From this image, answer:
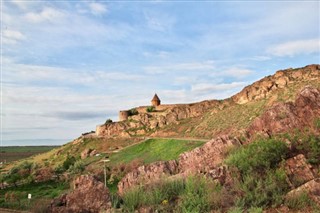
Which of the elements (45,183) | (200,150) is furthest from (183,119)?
(200,150)

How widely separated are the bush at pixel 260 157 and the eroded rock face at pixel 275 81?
4463 cm

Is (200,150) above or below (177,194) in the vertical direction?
above

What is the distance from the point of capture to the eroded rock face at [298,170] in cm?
1094

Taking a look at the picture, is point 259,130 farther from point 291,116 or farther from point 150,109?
point 150,109

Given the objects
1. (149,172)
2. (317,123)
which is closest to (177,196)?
(149,172)

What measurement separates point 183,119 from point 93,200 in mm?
55787

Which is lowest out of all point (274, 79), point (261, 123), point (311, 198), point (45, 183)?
point (45, 183)

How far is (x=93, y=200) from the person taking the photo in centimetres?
1117

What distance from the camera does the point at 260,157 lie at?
38.7 feet

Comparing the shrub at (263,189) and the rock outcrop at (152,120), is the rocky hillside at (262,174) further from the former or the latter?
the rock outcrop at (152,120)

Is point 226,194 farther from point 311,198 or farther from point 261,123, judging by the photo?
point 261,123

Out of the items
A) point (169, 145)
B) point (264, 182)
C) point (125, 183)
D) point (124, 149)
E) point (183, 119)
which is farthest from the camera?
point (183, 119)

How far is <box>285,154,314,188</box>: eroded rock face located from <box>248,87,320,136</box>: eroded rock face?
10.0 feet

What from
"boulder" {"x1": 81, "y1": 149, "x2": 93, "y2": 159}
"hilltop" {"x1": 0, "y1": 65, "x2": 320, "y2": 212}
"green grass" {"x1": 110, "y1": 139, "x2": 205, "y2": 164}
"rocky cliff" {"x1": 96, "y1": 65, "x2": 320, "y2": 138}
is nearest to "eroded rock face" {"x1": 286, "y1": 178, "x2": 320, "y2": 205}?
"hilltop" {"x1": 0, "y1": 65, "x2": 320, "y2": 212}
